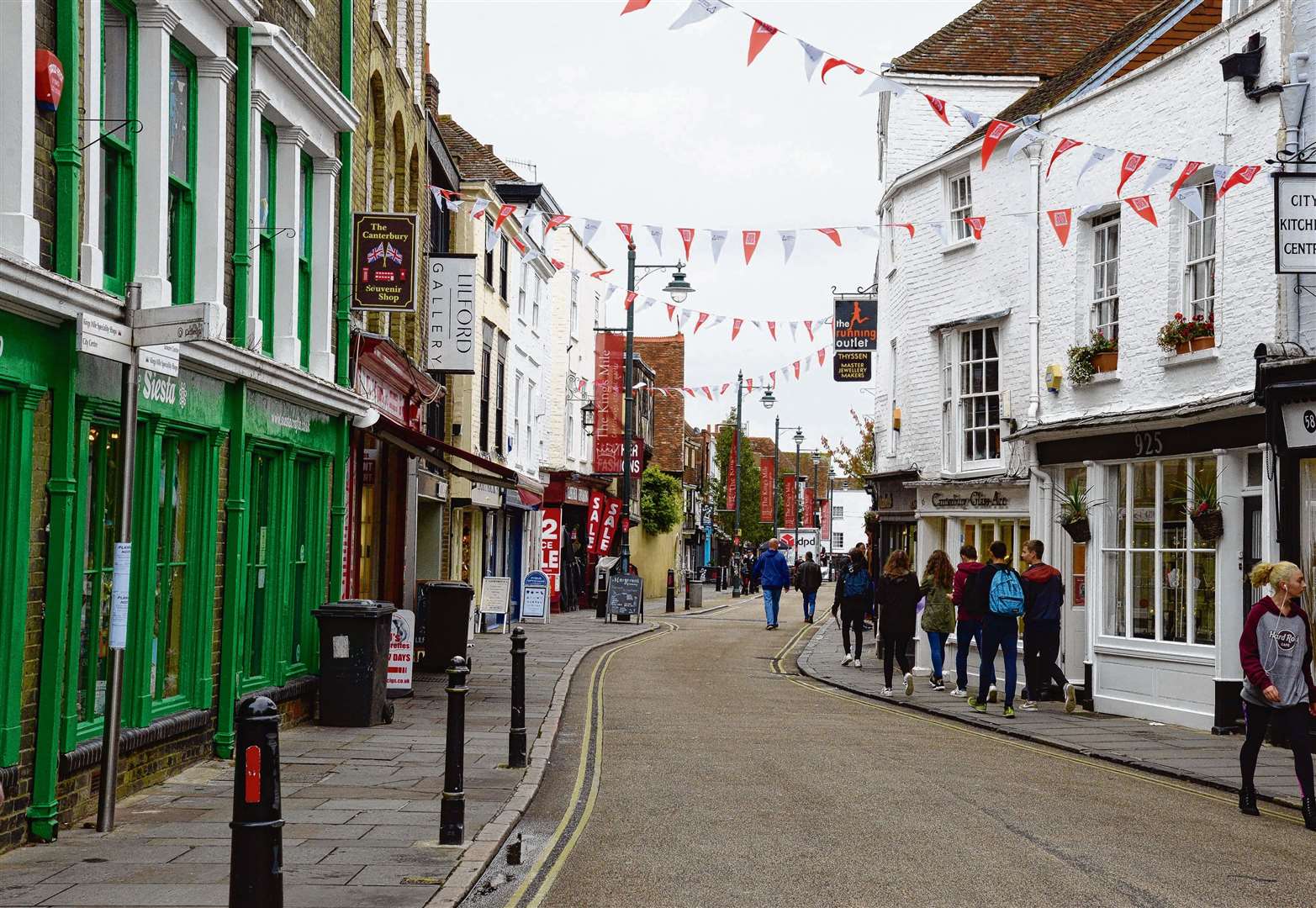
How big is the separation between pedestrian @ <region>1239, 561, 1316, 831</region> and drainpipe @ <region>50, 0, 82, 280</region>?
26.2 feet

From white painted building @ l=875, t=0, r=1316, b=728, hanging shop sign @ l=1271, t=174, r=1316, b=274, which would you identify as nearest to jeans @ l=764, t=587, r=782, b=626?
white painted building @ l=875, t=0, r=1316, b=728

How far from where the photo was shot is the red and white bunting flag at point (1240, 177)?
14.5 metres

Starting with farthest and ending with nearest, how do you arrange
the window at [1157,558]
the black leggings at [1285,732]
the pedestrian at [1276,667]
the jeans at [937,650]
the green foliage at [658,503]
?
the green foliage at [658,503], the jeans at [937,650], the window at [1157,558], the pedestrian at [1276,667], the black leggings at [1285,732]

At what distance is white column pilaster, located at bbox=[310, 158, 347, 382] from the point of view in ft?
50.1

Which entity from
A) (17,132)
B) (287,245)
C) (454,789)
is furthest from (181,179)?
(454,789)

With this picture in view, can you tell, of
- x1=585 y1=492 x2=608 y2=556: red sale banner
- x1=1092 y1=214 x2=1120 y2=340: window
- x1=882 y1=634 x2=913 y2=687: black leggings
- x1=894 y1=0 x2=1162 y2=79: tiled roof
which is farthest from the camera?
x1=585 y1=492 x2=608 y2=556: red sale banner

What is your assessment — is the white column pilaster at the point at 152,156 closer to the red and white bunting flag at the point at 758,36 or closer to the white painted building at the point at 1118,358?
the red and white bunting flag at the point at 758,36

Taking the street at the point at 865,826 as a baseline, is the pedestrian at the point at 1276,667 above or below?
above

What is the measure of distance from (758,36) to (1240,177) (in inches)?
217

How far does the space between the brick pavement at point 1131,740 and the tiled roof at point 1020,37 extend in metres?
11.4

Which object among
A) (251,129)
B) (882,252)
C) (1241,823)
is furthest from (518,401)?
(1241,823)

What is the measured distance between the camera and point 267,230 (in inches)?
544

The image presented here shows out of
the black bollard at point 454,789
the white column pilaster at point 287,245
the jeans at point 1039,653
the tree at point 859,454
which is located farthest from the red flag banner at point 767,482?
the black bollard at point 454,789

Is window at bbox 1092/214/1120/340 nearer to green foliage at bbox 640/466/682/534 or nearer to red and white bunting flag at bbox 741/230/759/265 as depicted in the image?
red and white bunting flag at bbox 741/230/759/265
